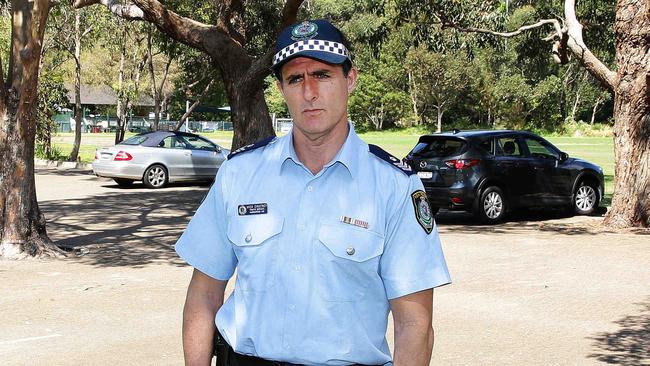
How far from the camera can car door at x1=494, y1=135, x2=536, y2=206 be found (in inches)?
647

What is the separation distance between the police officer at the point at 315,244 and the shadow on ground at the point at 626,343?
184 inches

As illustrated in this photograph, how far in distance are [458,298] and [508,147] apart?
26.9 feet

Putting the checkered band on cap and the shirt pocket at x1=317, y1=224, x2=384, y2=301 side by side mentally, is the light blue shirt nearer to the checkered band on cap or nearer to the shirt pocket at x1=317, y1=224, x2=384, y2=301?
the shirt pocket at x1=317, y1=224, x2=384, y2=301

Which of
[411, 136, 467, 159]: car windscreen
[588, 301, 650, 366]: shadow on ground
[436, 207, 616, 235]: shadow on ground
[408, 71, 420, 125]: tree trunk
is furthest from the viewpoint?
[408, 71, 420, 125]: tree trunk

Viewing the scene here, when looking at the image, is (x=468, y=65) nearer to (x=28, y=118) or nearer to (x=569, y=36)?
(x=569, y=36)

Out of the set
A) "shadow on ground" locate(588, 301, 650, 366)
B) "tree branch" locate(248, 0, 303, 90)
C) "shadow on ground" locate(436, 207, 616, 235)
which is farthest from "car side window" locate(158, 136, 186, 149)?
"shadow on ground" locate(588, 301, 650, 366)

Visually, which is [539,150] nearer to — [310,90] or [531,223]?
[531,223]

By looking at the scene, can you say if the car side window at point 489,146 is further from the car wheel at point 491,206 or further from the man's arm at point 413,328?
the man's arm at point 413,328

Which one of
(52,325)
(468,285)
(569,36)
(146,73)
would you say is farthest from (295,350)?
(146,73)

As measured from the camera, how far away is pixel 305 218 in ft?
8.64

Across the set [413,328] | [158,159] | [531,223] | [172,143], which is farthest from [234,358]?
[172,143]

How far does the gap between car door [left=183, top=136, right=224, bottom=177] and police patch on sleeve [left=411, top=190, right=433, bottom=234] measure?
69.2ft

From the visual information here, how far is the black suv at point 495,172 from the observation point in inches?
629

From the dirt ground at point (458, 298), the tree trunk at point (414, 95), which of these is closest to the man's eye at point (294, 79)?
the dirt ground at point (458, 298)
